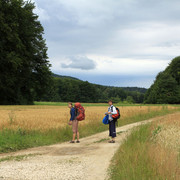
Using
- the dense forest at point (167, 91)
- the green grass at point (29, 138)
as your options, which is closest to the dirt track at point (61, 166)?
the green grass at point (29, 138)

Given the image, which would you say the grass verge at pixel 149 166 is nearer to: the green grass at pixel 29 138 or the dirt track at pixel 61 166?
the dirt track at pixel 61 166

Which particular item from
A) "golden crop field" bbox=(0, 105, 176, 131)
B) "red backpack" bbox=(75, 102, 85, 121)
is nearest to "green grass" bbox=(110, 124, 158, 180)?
"red backpack" bbox=(75, 102, 85, 121)

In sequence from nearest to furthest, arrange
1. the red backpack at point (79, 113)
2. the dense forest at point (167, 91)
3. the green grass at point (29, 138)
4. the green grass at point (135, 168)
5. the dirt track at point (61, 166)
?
the green grass at point (135, 168)
the dirt track at point (61, 166)
the green grass at point (29, 138)
the red backpack at point (79, 113)
the dense forest at point (167, 91)

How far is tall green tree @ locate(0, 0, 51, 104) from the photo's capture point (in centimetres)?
3841

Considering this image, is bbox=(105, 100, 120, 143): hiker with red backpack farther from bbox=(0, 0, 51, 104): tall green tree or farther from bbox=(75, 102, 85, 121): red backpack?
bbox=(0, 0, 51, 104): tall green tree

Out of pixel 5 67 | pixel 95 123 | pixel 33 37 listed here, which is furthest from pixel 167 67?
pixel 95 123

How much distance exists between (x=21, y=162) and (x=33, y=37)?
4063 centimetres

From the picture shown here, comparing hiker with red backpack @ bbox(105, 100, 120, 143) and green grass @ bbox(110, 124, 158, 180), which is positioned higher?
hiker with red backpack @ bbox(105, 100, 120, 143)

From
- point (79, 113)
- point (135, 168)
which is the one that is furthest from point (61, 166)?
point (79, 113)

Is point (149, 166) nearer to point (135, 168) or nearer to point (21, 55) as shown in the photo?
point (135, 168)

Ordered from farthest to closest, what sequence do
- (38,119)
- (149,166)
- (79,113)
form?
(38,119) → (79,113) → (149,166)

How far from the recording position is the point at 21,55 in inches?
1631

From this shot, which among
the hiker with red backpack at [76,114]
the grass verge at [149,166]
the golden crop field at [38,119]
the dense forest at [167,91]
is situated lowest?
the golden crop field at [38,119]

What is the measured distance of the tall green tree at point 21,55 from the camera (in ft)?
126
